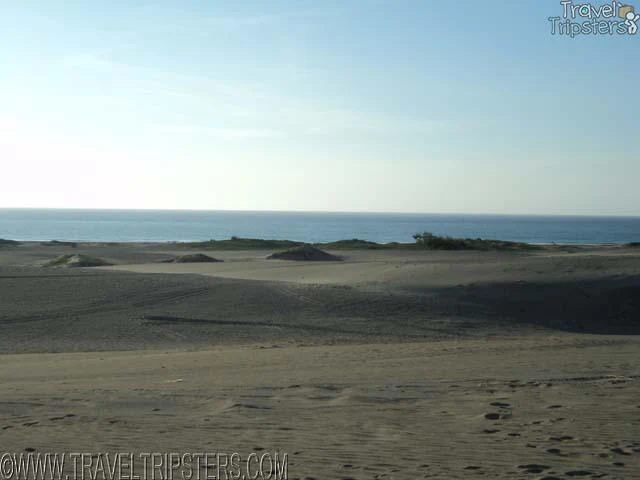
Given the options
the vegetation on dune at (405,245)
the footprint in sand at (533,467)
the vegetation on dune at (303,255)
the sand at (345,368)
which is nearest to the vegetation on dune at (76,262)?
the sand at (345,368)

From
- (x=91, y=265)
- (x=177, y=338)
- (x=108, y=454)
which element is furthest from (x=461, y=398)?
(x=91, y=265)

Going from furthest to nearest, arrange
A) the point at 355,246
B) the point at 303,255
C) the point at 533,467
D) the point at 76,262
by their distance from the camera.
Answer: the point at 355,246 → the point at 303,255 → the point at 76,262 → the point at 533,467

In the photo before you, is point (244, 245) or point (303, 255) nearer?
point (303, 255)

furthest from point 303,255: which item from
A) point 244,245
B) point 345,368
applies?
point 345,368

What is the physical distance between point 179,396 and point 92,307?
37.9ft

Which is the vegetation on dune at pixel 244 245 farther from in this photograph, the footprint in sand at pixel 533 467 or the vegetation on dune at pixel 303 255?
the footprint in sand at pixel 533 467

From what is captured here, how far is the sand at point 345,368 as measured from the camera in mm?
6648

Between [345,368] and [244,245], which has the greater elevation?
[244,245]

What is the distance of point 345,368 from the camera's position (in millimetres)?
11438

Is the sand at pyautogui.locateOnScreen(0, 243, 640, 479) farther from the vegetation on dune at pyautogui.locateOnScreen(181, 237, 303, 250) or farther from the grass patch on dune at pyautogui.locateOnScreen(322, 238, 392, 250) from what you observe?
the vegetation on dune at pyautogui.locateOnScreen(181, 237, 303, 250)

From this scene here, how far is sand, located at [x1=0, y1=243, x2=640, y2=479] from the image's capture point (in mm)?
6648

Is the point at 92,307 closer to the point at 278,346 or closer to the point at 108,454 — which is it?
the point at 278,346

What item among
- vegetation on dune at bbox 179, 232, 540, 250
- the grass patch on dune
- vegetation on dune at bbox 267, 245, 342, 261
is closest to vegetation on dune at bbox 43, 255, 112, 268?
vegetation on dune at bbox 267, 245, 342, 261

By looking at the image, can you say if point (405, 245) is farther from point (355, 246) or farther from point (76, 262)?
point (76, 262)
